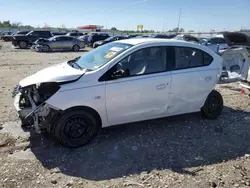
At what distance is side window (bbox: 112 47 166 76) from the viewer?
14.4 ft

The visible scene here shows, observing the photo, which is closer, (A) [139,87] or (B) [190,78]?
(A) [139,87]

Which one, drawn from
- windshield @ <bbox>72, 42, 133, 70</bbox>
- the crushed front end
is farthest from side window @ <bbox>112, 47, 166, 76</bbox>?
the crushed front end

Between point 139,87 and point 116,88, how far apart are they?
430 millimetres

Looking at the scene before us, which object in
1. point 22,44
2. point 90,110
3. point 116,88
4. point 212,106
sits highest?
point 116,88

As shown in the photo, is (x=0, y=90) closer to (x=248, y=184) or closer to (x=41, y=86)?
(x=41, y=86)

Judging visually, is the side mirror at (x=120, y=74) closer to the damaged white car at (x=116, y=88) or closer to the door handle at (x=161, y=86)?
the damaged white car at (x=116, y=88)

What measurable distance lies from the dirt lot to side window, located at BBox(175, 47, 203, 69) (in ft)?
4.18

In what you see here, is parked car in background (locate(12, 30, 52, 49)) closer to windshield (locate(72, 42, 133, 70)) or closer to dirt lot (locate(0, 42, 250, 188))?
dirt lot (locate(0, 42, 250, 188))

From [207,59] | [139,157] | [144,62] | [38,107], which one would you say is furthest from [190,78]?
[38,107]

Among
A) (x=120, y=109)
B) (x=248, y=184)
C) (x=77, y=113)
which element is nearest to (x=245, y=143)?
(x=248, y=184)

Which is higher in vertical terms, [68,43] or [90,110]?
[90,110]

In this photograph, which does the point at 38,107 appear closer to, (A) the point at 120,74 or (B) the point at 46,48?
(A) the point at 120,74

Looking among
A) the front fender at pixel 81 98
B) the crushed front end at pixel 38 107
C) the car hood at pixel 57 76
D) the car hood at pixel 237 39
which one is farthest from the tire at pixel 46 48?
the front fender at pixel 81 98

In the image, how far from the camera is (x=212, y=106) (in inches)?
217
